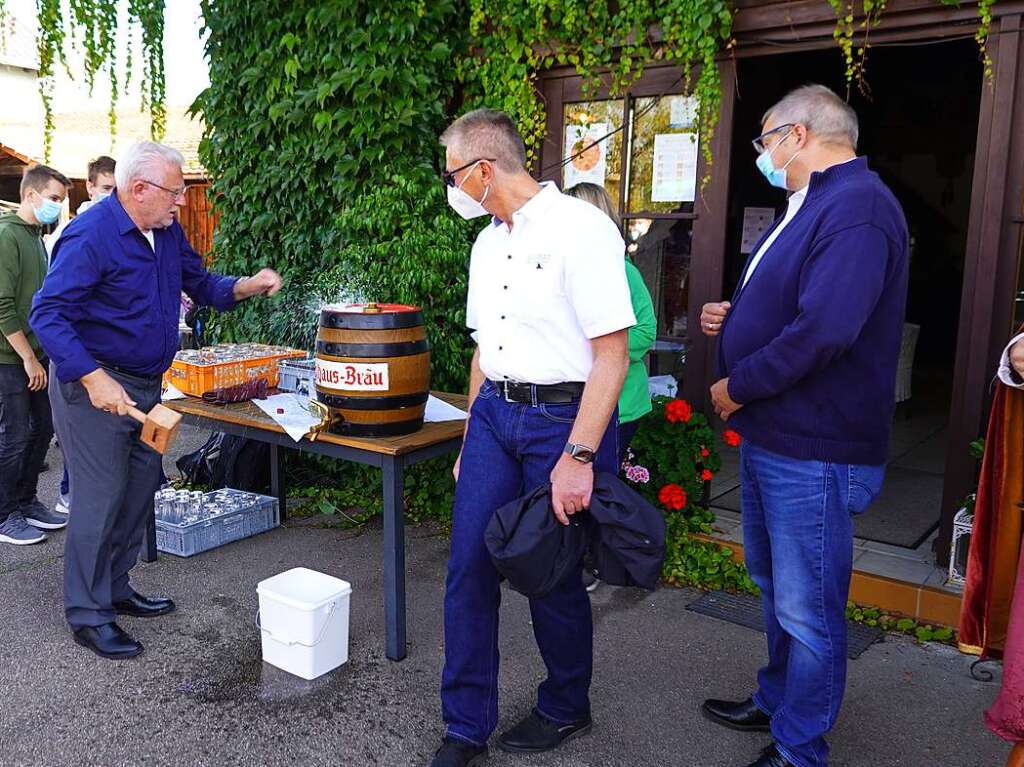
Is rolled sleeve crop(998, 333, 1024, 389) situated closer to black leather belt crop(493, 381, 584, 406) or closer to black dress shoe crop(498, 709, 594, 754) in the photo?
black leather belt crop(493, 381, 584, 406)

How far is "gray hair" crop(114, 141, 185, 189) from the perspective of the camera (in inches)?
129

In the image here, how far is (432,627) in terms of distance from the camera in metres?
3.74

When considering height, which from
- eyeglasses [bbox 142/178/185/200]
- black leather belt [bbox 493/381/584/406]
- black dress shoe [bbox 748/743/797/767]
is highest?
eyeglasses [bbox 142/178/185/200]

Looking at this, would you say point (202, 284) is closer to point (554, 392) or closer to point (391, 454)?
point (391, 454)

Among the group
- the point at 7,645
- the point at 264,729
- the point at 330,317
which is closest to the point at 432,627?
the point at 264,729

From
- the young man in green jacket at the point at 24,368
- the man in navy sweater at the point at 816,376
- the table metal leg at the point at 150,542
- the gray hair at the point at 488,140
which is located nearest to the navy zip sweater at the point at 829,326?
the man in navy sweater at the point at 816,376

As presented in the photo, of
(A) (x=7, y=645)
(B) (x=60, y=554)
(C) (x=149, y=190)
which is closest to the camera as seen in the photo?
(C) (x=149, y=190)

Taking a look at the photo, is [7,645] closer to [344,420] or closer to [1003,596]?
[344,420]

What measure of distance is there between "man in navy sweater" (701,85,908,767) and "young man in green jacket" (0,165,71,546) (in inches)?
147

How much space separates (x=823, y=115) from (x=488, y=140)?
37.1 inches

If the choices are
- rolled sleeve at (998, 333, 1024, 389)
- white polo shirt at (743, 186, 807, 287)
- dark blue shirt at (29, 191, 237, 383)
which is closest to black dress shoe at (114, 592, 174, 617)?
dark blue shirt at (29, 191, 237, 383)

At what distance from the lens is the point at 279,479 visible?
5.07 m

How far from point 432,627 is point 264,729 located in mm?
932

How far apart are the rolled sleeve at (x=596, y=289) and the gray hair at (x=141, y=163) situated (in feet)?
5.77
